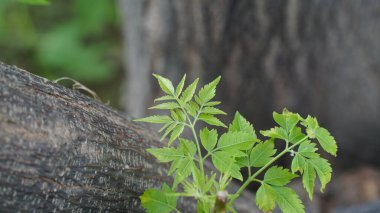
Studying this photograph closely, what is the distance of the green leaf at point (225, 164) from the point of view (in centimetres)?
123

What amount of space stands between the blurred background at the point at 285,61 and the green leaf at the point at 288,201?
1.37 meters

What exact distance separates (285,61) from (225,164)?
193 cm

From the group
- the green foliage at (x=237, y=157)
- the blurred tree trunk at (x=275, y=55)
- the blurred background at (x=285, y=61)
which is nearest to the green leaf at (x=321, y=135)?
the green foliage at (x=237, y=157)

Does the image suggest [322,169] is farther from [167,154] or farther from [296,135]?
[167,154]

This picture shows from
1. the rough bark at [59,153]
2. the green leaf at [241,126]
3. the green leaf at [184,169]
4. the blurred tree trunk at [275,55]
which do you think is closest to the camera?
the rough bark at [59,153]

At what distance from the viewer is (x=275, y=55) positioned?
3.01 meters

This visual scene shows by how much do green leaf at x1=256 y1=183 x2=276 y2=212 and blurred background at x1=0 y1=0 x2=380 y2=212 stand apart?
1398 mm

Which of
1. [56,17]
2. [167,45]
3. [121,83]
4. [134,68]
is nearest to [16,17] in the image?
[56,17]

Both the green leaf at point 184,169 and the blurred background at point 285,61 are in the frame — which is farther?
the blurred background at point 285,61

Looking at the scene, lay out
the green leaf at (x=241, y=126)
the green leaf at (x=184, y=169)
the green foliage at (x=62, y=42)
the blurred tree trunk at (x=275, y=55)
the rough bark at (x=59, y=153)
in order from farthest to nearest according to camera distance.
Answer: the green foliage at (x=62, y=42) → the blurred tree trunk at (x=275, y=55) → the green leaf at (x=241, y=126) → the green leaf at (x=184, y=169) → the rough bark at (x=59, y=153)

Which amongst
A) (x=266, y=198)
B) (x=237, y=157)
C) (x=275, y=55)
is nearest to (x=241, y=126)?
(x=237, y=157)

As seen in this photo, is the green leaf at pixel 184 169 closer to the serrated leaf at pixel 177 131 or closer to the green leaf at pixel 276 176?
the serrated leaf at pixel 177 131

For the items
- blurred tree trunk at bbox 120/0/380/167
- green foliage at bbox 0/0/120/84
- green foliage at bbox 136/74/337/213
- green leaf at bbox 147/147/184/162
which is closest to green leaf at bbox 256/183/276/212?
green foliage at bbox 136/74/337/213

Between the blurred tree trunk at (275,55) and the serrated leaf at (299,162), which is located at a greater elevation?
the blurred tree trunk at (275,55)
